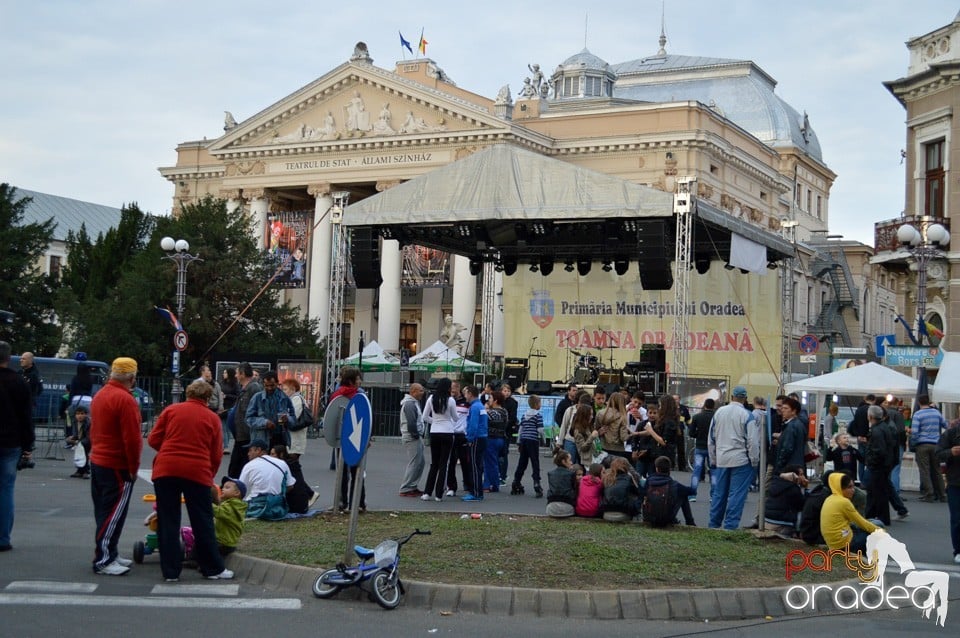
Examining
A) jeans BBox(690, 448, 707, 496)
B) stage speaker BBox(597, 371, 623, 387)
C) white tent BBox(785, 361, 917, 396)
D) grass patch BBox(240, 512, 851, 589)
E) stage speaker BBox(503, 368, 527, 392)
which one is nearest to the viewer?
grass patch BBox(240, 512, 851, 589)

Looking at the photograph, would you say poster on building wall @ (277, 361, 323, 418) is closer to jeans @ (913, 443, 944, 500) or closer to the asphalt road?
jeans @ (913, 443, 944, 500)

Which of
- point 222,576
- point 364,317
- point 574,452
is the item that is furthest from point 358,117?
point 222,576

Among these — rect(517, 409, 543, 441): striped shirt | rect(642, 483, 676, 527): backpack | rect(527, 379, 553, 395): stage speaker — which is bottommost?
rect(642, 483, 676, 527): backpack

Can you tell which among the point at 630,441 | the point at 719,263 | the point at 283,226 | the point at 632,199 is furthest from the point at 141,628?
the point at 283,226

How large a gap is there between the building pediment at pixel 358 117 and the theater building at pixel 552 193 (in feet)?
0.29

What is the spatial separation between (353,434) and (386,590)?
1.56 metres

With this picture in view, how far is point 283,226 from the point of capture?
195 feet

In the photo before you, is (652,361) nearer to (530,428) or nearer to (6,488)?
(530,428)

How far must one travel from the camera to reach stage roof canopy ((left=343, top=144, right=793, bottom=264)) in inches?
1000

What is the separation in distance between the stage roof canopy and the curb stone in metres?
16.5

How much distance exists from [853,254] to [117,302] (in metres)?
50.7

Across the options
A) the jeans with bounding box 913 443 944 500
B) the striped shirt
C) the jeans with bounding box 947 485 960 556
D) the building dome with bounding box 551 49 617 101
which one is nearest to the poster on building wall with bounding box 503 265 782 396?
the jeans with bounding box 913 443 944 500

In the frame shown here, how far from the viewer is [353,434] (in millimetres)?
9812

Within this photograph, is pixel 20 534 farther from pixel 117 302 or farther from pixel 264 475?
pixel 117 302
